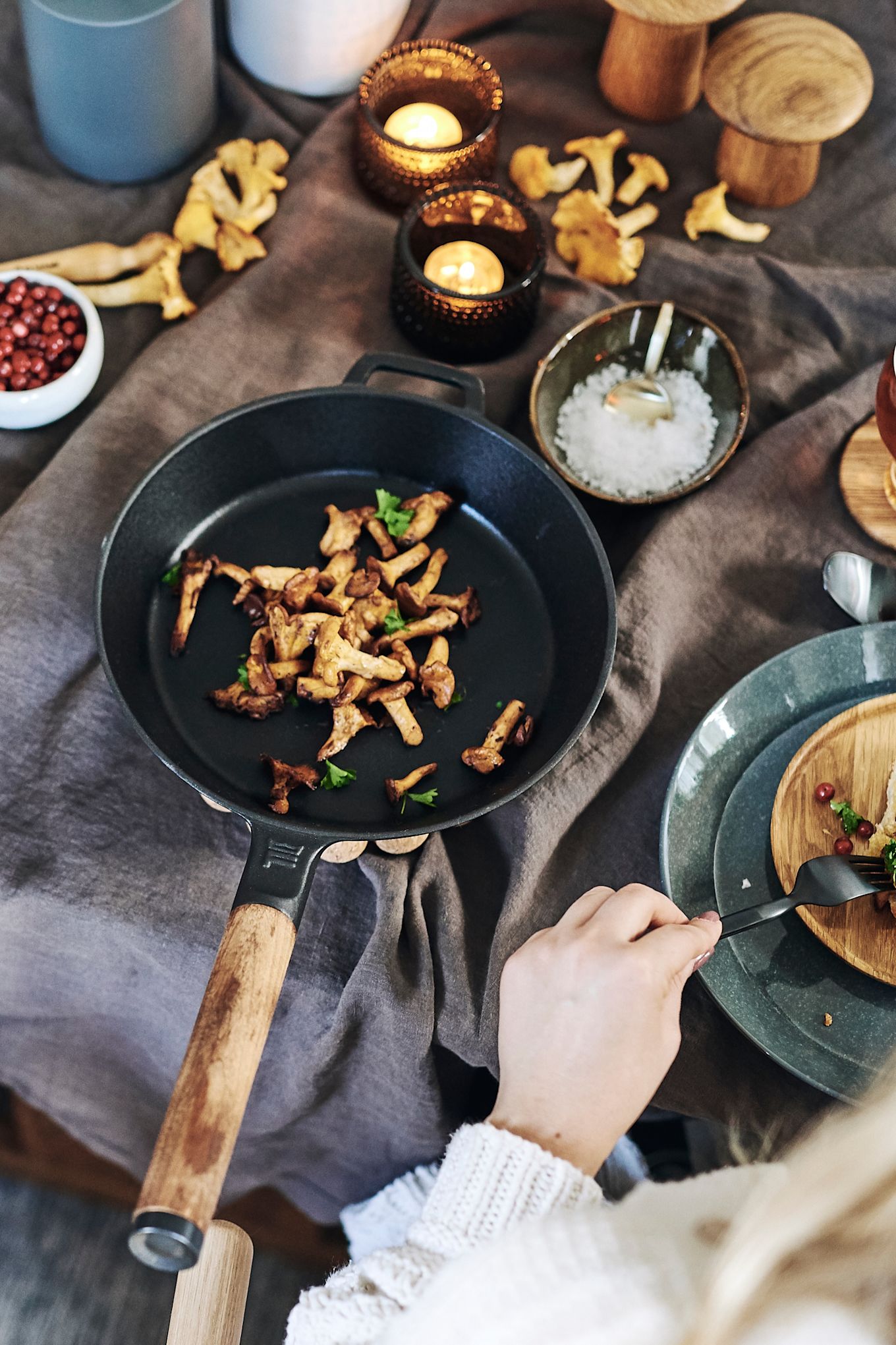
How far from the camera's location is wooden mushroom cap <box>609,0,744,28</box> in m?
1.13

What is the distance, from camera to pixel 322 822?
872mm

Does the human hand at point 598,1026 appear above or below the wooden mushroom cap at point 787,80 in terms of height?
below

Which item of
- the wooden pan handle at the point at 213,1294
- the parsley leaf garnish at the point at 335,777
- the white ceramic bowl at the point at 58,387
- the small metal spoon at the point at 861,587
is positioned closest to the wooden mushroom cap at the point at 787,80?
the small metal spoon at the point at 861,587

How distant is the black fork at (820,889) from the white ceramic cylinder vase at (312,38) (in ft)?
3.33

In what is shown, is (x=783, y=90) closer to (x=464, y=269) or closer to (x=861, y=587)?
(x=464, y=269)

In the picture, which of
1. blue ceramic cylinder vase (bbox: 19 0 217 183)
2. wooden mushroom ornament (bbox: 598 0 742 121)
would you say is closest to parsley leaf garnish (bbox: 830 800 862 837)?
wooden mushroom ornament (bbox: 598 0 742 121)

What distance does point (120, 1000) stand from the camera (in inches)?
38.7

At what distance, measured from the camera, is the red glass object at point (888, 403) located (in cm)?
95

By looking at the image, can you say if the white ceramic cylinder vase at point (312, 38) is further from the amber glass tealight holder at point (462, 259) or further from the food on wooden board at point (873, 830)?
the food on wooden board at point (873, 830)

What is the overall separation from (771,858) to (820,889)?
0.06 meters

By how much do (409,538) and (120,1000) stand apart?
0.48 meters

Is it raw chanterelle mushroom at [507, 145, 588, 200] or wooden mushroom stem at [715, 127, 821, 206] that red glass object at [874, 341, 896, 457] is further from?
raw chanterelle mushroom at [507, 145, 588, 200]

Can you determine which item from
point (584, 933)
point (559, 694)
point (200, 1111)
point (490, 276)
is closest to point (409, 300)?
point (490, 276)

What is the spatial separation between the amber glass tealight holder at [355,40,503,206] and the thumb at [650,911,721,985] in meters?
0.80
